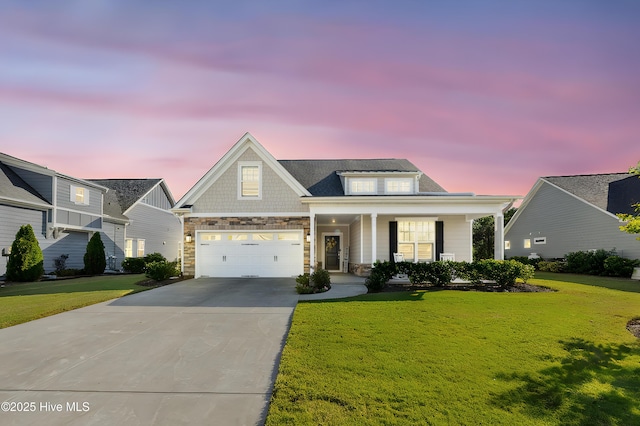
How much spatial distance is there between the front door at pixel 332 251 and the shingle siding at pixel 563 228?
599 inches

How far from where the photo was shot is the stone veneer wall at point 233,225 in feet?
54.0

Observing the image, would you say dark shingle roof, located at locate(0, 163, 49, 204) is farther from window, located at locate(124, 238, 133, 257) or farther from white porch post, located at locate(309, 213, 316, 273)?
white porch post, located at locate(309, 213, 316, 273)

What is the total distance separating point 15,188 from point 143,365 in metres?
18.2

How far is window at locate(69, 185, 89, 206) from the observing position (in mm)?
20420

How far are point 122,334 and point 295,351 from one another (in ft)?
11.8

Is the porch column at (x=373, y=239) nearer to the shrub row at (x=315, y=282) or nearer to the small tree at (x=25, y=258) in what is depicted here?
the shrub row at (x=315, y=282)

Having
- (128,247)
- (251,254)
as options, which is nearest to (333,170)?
(251,254)

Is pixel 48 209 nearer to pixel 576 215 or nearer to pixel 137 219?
pixel 137 219

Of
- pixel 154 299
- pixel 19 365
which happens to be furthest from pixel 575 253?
pixel 19 365

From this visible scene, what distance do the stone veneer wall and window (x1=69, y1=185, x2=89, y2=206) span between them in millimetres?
9073

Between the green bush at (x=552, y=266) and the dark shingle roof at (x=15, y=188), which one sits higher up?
the dark shingle roof at (x=15, y=188)

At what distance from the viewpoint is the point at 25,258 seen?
1619 cm

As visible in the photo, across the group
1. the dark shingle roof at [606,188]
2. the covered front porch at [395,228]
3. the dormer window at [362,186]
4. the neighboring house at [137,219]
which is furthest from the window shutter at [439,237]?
the neighboring house at [137,219]

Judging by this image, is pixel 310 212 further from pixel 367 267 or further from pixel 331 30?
pixel 331 30
